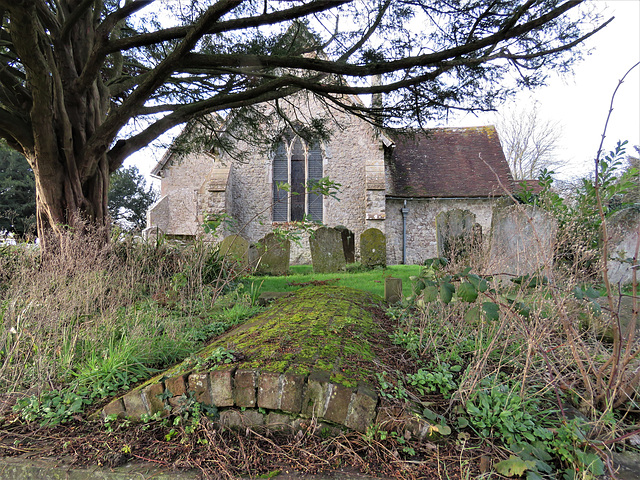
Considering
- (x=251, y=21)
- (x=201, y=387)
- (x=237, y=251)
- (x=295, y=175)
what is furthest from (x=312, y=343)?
(x=295, y=175)

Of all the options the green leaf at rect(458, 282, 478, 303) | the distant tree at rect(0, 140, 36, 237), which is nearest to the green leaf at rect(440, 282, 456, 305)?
the green leaf at rect(458, 282, 478, 303)

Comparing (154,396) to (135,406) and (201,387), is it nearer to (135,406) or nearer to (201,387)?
(135,406)

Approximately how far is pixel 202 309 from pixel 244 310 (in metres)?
0.60

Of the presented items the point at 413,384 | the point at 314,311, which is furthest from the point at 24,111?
the point at 413,384

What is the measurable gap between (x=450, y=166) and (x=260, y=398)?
16.4 meters

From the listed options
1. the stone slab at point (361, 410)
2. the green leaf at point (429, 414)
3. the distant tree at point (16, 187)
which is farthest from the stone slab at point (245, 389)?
the distant tree at point (16, 187)

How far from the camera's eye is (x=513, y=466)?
1720mm

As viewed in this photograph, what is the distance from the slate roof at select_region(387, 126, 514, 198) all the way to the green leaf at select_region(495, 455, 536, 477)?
45.7ft

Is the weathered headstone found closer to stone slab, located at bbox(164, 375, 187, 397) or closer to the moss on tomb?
the moss on tomb

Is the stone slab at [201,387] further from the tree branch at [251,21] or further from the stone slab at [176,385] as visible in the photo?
the tree branch at [251,21]

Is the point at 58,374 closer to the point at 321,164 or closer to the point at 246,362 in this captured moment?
the point at 246,362

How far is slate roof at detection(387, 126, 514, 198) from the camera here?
15383 mm

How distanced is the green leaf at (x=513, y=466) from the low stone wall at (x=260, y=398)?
668 millimetres

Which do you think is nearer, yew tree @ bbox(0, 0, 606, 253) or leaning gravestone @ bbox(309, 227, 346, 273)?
yew tree @ bbox(0, 0, 606, 253)
